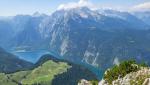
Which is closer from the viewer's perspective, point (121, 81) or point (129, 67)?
point (121, 81)

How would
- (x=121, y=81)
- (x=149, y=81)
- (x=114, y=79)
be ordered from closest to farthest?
1. (x=149, y=81)
2. (x=121, y=81)
3. (x=114, y=79)

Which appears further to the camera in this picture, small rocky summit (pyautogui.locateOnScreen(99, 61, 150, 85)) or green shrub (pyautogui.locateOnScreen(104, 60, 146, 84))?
green shrub (pyautogui.locateOnScreen(104, 60, 146, 84))

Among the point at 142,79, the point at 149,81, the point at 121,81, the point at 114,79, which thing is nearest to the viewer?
the point at 149,81

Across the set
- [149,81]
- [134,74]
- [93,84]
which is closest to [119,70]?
[134,74]

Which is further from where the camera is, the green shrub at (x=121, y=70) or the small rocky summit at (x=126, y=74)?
the green shrub at (x=121, y=70)

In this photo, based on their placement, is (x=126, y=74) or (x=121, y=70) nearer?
(x=126, y=74)

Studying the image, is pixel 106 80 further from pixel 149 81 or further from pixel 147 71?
pixel 149 81

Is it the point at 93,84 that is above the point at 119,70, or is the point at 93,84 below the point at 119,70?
below

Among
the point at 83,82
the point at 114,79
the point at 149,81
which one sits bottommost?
the point at 83,82
